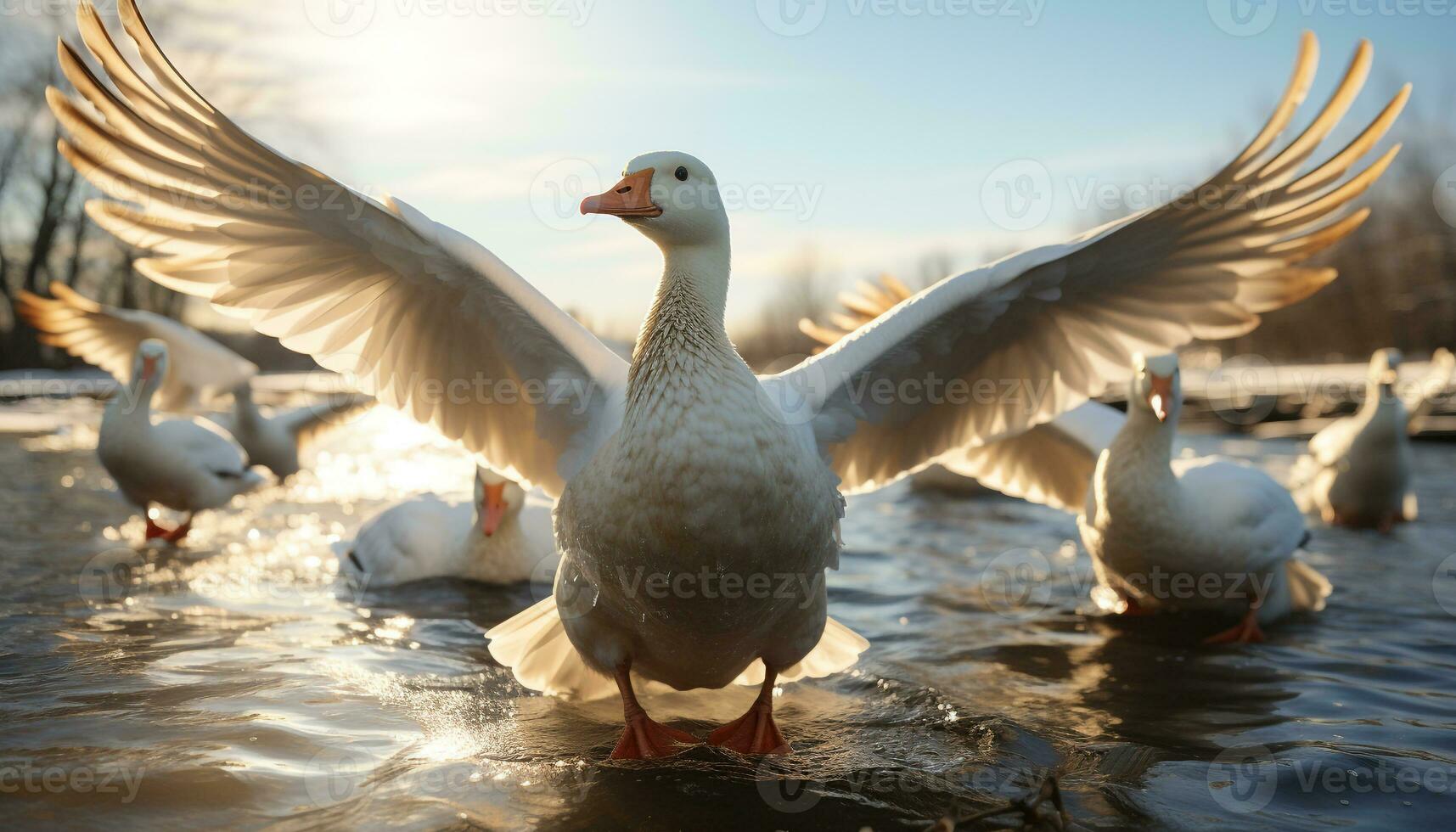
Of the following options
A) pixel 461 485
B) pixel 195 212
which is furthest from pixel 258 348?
pixel 195 212

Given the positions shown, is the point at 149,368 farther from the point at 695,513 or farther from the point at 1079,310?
the point at 1079,310

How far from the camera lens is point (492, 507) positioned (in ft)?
20.8

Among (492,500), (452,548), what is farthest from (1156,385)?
(452,548)

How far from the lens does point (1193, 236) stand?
4.39 metres

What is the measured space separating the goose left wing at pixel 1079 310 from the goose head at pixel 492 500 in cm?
234

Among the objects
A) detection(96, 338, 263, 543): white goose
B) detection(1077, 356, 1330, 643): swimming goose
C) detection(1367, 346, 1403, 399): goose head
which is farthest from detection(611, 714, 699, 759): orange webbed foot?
detection(1367, 346, 1403, 399): goose head

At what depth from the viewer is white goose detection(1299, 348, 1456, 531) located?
30.1 ft

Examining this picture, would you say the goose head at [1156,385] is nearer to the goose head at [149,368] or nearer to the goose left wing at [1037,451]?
the goose left wing at [1037,451]

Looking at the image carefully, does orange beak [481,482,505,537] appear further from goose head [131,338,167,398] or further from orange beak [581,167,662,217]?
goose head [131,338,167,398]

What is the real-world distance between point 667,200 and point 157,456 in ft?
20.5

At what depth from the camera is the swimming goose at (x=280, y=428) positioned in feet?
36.4

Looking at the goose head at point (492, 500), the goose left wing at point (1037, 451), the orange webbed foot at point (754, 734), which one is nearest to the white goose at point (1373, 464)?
the goose left wing at point (1037, 451)

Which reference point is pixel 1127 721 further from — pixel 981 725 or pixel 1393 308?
pixel 1393 308

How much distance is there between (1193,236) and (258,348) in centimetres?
4561
